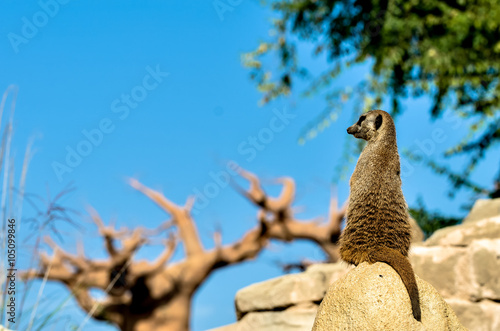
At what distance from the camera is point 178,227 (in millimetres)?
13258

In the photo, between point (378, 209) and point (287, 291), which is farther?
point (287, 291)

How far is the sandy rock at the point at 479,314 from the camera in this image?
5.91 metres

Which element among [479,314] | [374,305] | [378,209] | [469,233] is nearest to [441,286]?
[479,314]

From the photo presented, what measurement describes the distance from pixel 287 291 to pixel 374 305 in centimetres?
332

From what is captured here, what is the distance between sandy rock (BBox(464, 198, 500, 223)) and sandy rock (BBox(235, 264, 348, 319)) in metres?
2.35

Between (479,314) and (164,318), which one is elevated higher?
(164,318)

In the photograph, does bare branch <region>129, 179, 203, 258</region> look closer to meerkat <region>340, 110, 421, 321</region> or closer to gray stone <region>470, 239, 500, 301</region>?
gray stone <region>470, 239, 500, 301</region>

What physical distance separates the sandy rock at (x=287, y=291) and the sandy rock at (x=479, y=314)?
4.77 ft

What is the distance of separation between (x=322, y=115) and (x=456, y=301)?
545 cm

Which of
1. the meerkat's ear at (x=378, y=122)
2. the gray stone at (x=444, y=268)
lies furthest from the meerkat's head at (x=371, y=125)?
the gray stone at (x=444, y=268)

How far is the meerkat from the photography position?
3371 mm

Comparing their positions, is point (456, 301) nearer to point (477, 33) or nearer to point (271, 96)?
point (477, 33)

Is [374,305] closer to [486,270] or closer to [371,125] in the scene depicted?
[371,125]

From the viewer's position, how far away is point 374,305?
303 centimetres
